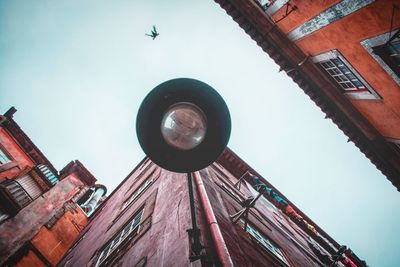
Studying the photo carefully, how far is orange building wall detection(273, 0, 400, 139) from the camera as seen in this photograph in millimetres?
5738

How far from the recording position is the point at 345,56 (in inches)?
287

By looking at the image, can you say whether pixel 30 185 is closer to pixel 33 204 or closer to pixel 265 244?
pixel 33 204

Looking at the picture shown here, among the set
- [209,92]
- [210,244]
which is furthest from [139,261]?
[209,92]

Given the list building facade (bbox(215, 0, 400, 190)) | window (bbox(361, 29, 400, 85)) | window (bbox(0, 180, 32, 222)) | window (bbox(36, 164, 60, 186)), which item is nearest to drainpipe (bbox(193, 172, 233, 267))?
building facade (bbox(215, 0, 400, 190))

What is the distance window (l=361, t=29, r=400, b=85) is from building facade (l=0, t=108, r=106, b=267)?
1459 centimetres

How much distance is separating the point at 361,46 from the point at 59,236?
16.5m

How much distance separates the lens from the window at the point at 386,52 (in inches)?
227

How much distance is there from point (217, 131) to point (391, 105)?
7.52 metres

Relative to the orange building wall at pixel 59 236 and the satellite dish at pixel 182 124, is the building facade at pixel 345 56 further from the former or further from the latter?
the orange building wall at pixel 59 236

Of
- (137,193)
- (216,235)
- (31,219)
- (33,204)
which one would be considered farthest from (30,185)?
(216,235)

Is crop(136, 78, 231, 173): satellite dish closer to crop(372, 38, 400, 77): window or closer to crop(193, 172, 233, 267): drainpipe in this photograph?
crop(193, 172, 233, 267): drainpipe

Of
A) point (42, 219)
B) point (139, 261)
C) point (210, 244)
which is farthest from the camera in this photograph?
point (42, 219)

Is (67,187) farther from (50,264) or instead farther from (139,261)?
(139,261)

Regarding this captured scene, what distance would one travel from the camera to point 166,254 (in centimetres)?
324
